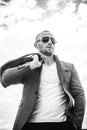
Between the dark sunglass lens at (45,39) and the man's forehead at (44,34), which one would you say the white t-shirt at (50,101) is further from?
the man's forehead at (44,34)

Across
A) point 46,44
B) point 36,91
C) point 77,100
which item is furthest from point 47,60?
point 77,100

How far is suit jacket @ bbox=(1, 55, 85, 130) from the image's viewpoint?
3.60m

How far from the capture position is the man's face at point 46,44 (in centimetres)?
410

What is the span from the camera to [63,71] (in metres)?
4.04

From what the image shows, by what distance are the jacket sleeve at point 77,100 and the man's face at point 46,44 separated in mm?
539

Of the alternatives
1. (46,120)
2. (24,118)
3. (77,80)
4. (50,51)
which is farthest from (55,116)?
(50,51)

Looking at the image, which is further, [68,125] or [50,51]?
[50,51]

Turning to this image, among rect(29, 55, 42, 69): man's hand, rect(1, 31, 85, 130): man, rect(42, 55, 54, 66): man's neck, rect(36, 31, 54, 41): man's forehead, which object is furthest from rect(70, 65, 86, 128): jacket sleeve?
rect(36, 31, 54, 41): man's forehead

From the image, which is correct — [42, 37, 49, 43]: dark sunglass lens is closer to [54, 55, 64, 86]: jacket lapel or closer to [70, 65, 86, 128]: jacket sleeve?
[54, 55, 64, 86]: jacket lapel

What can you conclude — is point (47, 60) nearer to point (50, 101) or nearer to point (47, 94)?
point (47, 94)

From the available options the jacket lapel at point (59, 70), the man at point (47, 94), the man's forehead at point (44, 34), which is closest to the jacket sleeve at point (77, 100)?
the man at point (47, 94)

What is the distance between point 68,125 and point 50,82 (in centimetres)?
65

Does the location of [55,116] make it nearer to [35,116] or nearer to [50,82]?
[35,116]

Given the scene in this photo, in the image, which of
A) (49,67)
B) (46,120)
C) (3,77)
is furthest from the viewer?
(49,67)
